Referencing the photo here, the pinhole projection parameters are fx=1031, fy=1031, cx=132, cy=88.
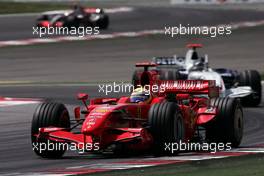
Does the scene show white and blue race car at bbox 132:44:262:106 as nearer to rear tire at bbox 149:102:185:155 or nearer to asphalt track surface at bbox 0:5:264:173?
asphalt track surface at bbox 0:5:264:173

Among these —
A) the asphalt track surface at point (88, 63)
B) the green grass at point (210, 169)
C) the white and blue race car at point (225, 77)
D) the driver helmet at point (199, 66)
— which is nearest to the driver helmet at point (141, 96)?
the asphalt track surface at point (88, 63)

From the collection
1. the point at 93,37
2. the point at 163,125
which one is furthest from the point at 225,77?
the point at 93,37

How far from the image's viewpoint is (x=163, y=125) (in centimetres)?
1417

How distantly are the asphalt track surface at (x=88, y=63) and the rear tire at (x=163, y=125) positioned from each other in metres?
2.34

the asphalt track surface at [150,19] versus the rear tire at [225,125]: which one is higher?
the asphalt track surface at [150,19]

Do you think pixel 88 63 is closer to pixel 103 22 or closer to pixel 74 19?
pixel 74 19

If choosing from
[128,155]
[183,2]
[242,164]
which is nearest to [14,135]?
[128,155]

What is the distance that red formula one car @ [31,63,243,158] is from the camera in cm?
1420

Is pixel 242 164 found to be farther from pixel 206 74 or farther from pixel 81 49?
pixel 81 49

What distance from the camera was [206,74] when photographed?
23219mm

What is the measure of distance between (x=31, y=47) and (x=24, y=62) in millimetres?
3814

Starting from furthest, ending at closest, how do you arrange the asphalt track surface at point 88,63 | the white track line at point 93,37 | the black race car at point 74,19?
1. the black race car at point 74,19
2. the white track line at point 93,37
3. the asphalt track surface at point 88,63

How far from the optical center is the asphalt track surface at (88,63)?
1944cm

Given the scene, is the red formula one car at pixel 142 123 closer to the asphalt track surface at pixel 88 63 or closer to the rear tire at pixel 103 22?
the asphalt track surface at pixel 88 63
